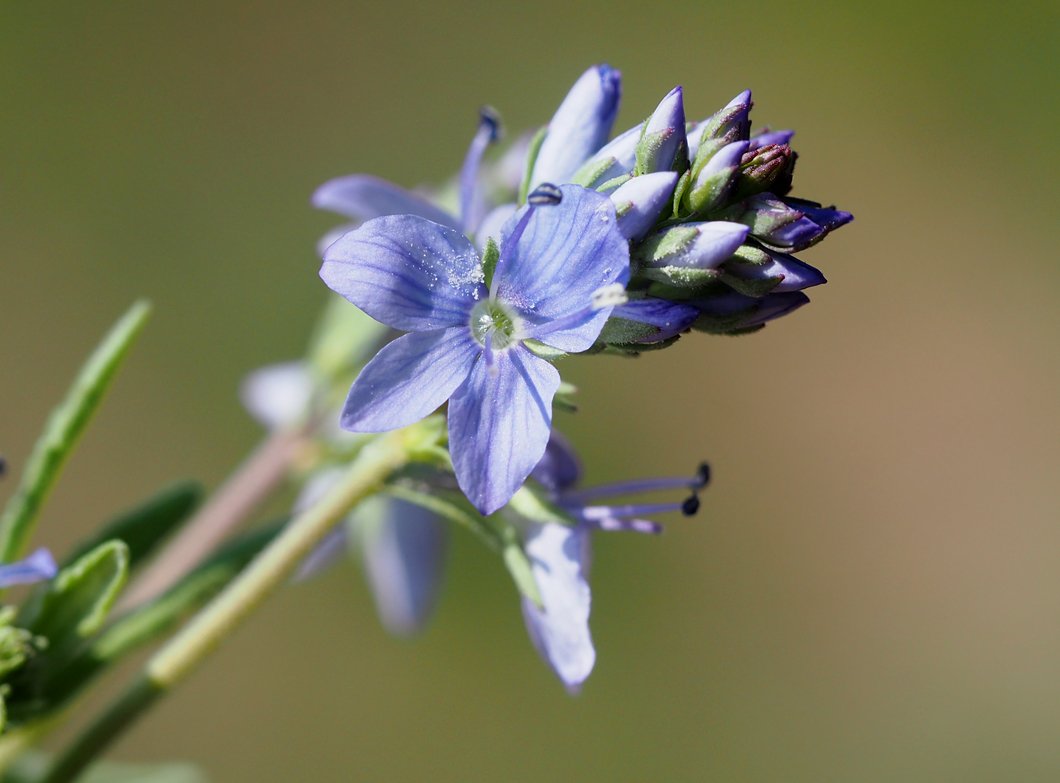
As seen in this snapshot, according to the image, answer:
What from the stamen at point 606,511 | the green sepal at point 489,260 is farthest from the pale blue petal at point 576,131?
the stamen at point 606,511

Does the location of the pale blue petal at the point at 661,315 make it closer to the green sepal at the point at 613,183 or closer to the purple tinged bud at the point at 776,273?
the purple tinged bud at the point at 776,273

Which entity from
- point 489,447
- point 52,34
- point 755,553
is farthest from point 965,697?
point 52,34

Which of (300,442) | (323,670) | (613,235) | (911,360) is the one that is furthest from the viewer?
(911,360)

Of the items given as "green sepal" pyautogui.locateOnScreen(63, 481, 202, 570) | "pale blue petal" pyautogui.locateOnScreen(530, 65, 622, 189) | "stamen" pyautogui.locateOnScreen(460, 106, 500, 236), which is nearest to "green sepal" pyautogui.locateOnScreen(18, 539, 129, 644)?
Result: "green sepal" pyautogui.locateOnScreen(63, 481, 202, 570)

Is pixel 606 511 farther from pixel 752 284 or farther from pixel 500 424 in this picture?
pixel 752 284

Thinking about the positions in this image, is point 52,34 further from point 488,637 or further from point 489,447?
point 489,447

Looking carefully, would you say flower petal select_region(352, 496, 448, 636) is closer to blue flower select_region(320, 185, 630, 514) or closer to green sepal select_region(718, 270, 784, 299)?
blue flower select_region(320, 185, 630, 514)

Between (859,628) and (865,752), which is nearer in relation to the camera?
(865,752)
